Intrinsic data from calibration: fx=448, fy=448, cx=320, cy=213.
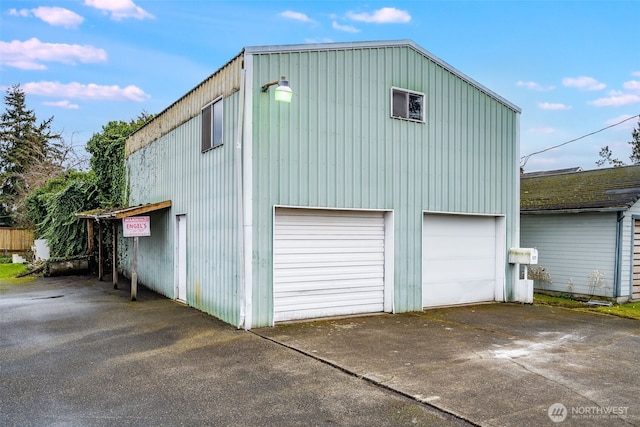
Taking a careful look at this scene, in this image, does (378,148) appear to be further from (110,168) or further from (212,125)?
(110,168)

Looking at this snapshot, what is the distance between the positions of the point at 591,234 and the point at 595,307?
2.22m

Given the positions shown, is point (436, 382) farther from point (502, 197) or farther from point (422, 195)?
point (502, 197)

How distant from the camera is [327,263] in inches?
329

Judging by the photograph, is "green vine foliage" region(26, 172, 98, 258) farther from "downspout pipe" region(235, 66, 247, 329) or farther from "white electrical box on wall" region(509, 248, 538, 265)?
"white electrical box on wall" region(509, 248, 538, 265)

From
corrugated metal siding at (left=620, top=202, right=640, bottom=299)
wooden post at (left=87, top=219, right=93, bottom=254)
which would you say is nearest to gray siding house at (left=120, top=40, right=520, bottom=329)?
corrugated metal siding at (left=620, top=202, right=640, bottom=299)

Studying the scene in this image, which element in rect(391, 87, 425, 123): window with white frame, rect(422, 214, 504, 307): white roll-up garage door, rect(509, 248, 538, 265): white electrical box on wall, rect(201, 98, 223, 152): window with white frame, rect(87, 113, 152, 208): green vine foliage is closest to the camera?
rect(201, 98, 223, 152): window with white frame

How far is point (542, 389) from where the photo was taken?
4.53 metres

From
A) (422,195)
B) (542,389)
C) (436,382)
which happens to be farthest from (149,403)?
(422,195)

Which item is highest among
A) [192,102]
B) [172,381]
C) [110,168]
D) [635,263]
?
[192,102]

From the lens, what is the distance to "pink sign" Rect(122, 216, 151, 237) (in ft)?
32.8

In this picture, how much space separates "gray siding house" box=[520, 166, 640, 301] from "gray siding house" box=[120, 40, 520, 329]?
2.82 metres

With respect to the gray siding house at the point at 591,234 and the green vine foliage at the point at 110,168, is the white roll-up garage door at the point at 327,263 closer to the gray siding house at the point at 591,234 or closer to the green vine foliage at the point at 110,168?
the gray siding house at the point at 591,234

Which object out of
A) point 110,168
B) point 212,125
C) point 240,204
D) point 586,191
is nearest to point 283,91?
point 240,204

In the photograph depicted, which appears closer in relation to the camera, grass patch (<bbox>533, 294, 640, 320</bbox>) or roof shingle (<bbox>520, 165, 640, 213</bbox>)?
grass patch (<bbox>533, 294, 640, 320</bbox>)
